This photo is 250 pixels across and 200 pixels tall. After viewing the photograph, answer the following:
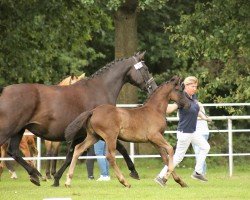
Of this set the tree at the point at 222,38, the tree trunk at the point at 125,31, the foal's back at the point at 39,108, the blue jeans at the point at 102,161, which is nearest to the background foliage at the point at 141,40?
the tree at the point at 222,38

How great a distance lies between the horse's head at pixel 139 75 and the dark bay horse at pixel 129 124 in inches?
35.0

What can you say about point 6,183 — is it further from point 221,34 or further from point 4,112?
point 221,34

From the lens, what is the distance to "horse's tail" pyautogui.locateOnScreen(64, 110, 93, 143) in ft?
52.7

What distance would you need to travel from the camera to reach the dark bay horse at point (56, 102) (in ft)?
53.8

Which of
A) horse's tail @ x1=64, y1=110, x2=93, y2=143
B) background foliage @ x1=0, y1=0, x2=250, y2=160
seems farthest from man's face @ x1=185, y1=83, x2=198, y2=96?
background foliage @ x1=0, y1=0, x2=250, y2=160

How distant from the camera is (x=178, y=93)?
16656 millimetres

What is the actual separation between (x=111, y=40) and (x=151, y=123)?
15992 millimetres

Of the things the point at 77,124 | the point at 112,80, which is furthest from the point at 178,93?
the point at 77,124

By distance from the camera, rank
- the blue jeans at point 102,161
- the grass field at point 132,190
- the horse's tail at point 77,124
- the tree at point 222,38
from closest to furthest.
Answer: the grass field at point 132,190 < the horse's tail at point 77,124 < the blue jeans at point 102,161 < the tree at point 222,38

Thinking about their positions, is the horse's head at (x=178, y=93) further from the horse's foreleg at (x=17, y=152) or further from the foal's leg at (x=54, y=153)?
the foal's leg at (x=54, y=153)

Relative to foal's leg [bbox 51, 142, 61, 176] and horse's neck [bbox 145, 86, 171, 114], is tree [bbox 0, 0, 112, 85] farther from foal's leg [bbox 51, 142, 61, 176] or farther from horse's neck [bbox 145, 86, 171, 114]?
horse's neck [bbox 145, 86, 171, 114]

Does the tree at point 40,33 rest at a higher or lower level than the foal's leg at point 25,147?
higher

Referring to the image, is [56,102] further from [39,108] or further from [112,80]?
[112,80]

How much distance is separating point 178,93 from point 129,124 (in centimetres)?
98
